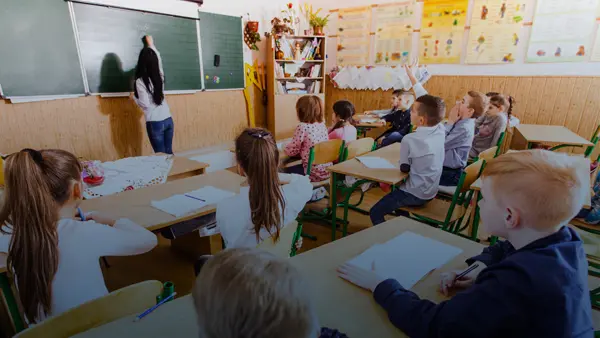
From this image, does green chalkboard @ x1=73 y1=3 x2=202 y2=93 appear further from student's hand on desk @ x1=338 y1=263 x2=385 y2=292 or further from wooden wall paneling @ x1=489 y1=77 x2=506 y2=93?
wooden wall paneling @ x1=489 y1=77 x2=506 y2=93

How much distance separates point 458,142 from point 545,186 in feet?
7.56

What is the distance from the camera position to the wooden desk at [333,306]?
829mm

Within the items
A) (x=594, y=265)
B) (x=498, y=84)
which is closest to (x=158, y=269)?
(x=594, y=265)

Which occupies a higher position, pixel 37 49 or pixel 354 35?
pixel 354 35

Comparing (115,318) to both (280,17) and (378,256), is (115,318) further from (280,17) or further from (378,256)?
(280,17)

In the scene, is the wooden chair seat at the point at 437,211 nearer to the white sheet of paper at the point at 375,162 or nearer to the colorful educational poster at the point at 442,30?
the white sheet of paper at the point at 375,162

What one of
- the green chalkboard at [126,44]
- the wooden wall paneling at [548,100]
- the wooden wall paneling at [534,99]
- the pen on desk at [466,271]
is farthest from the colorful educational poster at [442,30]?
the pen on desk at [466,271]

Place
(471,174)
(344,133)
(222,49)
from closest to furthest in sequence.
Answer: (471,174) → (344,133) → (222,49)

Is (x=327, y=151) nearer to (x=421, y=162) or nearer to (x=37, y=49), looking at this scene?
(x=421, y=162)

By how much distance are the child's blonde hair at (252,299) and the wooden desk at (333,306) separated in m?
0.18

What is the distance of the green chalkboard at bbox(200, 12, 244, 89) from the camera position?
4.57 m

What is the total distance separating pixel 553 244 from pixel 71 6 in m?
4.18

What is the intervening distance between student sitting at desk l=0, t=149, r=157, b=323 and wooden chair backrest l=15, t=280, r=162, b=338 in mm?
301

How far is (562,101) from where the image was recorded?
450 centimetres
